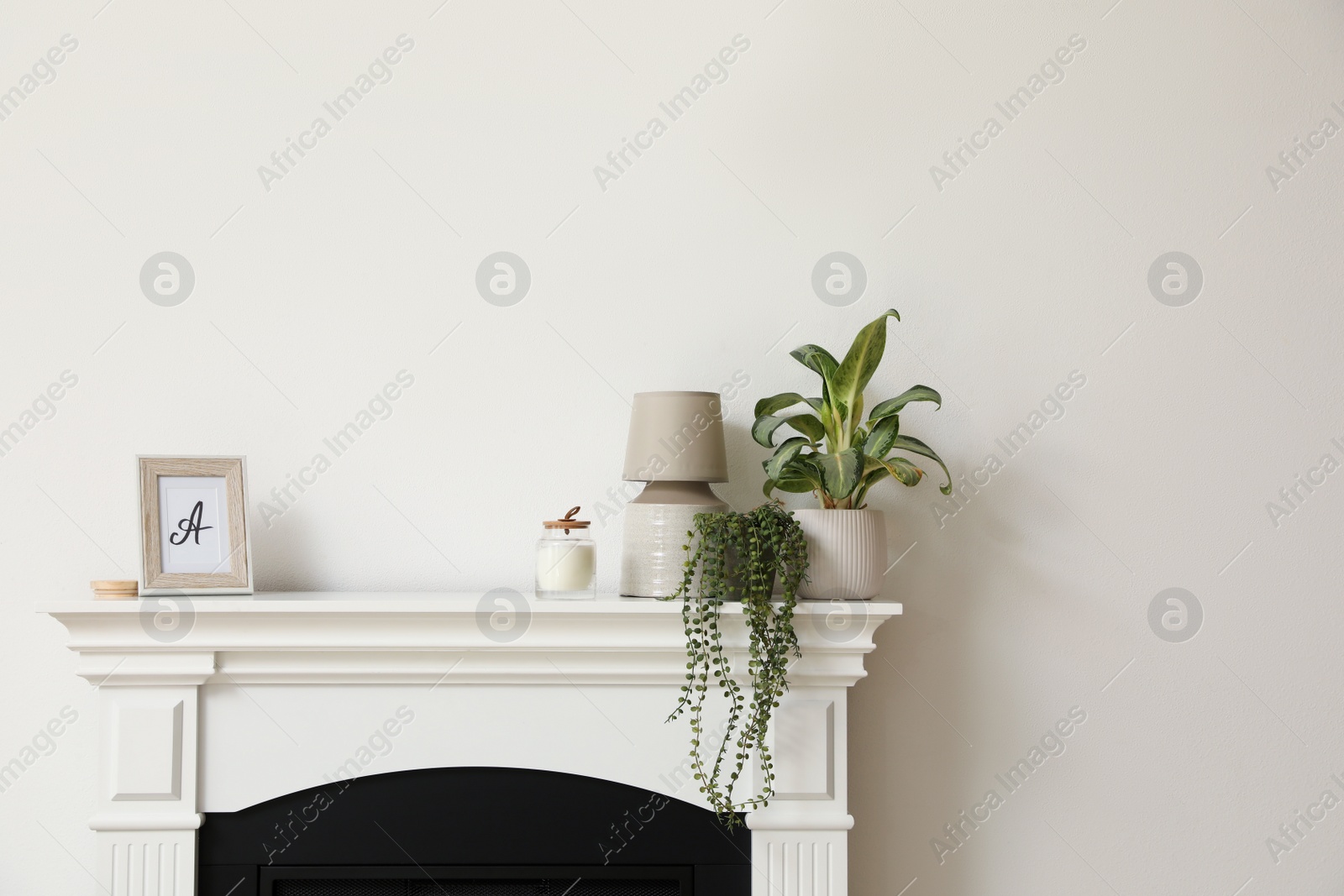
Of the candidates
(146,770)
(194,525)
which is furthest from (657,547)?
(146,770)

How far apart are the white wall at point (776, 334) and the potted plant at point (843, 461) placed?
0.48 feet

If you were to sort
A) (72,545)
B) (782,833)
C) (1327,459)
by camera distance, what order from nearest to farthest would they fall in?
(782,833) → (72,545) → (1327,459)

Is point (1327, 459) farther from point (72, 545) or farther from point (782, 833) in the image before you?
point (72, 545)

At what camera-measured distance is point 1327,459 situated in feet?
5.74

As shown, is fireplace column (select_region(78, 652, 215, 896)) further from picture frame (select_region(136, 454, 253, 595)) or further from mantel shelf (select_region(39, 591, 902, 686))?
picture frame (select_region(136, 454, 253, 595))

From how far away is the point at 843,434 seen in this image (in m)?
1.53

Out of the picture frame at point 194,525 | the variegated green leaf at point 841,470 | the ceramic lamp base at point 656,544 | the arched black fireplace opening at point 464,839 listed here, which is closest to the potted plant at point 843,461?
the variegated green leaf at point 841,470

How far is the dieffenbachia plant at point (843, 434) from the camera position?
1461 mm

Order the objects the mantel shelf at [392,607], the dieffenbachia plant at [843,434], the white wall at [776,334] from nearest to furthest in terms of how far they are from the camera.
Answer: the mantel shelf at [392,607], the dieffenbachia plant at [843,434], the white wall at [776,334]

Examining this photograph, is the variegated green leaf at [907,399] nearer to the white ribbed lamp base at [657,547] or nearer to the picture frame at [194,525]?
the white ribbed lamp base at [657,547]

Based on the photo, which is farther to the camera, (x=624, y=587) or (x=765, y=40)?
(x=765, y=40)

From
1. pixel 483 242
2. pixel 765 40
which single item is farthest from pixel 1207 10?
pixel 483 242

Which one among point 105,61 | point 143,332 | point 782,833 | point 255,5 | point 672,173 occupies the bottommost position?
point 782,833

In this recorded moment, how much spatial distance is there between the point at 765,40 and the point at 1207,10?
0.86m
